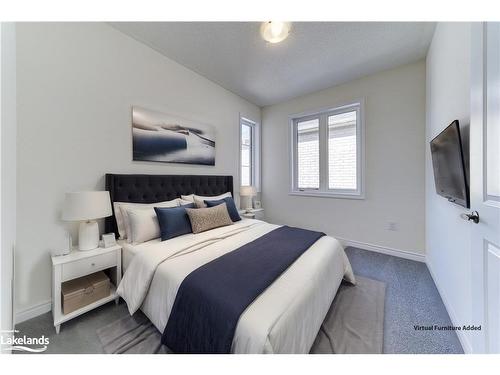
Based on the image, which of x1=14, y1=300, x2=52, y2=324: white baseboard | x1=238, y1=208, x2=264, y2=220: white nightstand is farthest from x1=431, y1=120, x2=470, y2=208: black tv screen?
x1=14, y1=300, x2=52, y2=324: white baseboard

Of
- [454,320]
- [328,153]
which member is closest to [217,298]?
[454,320]

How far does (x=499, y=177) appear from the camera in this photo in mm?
839

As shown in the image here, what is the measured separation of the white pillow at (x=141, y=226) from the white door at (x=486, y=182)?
2.32m

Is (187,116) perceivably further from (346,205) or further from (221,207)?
(346,205)

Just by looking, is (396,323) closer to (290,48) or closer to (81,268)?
(81,268)

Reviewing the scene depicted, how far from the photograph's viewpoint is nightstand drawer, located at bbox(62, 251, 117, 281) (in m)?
1.49

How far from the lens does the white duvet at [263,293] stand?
0.92m

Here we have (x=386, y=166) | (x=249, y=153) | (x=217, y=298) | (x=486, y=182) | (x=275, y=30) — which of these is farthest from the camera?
(x=249, y=153)

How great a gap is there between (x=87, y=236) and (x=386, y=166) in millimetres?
3748

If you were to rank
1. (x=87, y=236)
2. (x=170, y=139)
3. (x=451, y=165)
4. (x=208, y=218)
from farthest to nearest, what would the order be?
(x=170, y=139) < (x=208, y=218) < (x=87, y=236) < (x=451, y=165)

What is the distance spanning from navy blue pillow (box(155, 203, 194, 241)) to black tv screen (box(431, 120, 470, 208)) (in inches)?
88.2

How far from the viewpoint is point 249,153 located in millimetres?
4184
